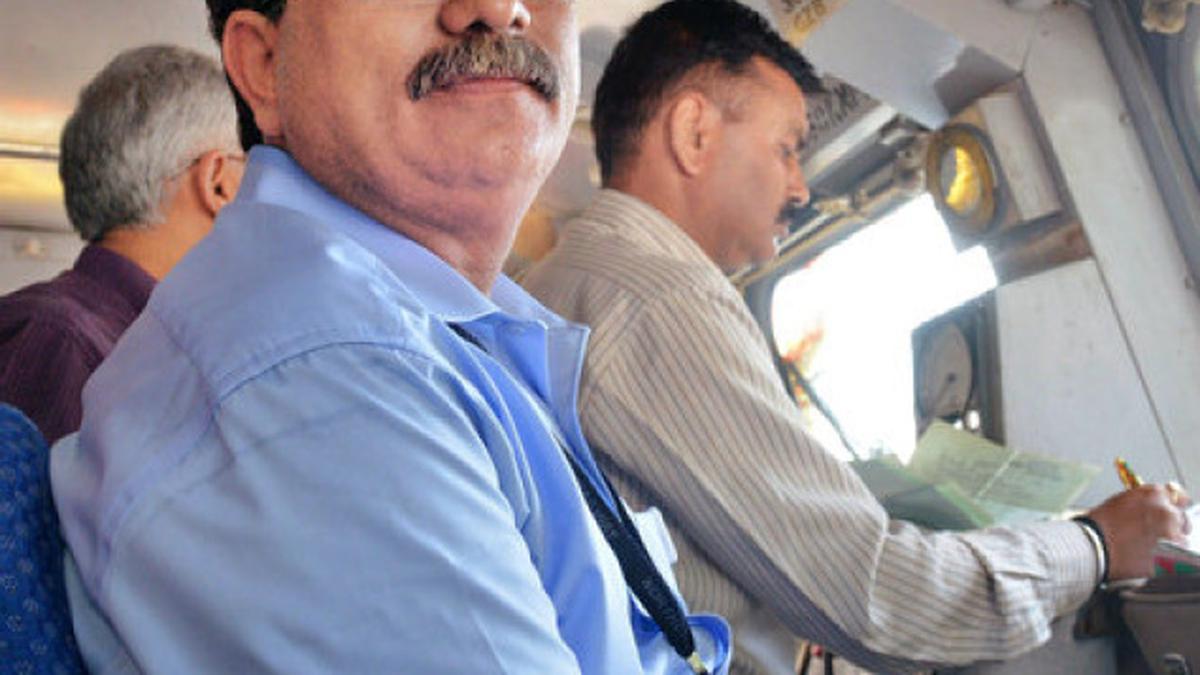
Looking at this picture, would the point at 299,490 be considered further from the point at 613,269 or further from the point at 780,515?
the point at 613,269

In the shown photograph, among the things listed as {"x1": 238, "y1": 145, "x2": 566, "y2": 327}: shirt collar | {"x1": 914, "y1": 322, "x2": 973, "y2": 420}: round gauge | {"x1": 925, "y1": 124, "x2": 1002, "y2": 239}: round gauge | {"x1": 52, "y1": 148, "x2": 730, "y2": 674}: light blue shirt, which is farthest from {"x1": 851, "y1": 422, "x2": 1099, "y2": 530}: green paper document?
{"x1": 52, "y1": 148, "x2": 730, "y2": 674}: light blue shirt

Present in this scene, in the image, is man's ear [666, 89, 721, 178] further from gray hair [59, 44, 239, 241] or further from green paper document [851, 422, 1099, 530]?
gray hair [59, 44, 239, 241]

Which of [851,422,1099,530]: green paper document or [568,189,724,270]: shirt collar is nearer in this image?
[851,422,1099,530]: green paper document

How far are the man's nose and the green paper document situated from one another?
94cm

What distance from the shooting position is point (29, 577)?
0.63 m

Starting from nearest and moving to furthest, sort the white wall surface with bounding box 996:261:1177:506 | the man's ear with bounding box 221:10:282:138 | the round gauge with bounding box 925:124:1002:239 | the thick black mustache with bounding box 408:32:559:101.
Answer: the thick black mustache with bounding box 408:32:559:101
the man's ear with bounding box 221:10:282:138
the white wall surface with bounding box 996:261:1177:506
the round gauge with bounding box 925:124:1002:239

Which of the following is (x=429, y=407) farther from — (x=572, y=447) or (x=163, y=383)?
(x=572, y=447)

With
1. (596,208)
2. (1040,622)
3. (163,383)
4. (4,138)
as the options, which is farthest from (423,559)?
(4,138)

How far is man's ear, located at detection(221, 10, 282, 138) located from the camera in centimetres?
125

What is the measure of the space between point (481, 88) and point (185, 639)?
0.70m

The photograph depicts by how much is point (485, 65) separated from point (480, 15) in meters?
0.07

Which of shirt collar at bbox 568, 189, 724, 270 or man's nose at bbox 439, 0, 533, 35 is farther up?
man's nose at bbox 439, 0, 533, 35

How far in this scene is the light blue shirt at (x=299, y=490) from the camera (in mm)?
575

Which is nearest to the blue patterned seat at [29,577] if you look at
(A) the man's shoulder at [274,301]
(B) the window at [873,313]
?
(A) the man's shoulder at [274,301]
